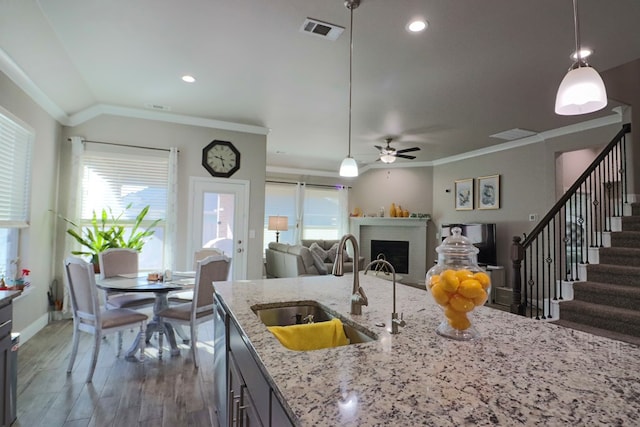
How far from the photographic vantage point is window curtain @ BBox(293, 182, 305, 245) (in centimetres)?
818

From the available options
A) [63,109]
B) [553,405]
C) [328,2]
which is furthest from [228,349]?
[63,109]

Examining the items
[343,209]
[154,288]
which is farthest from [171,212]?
[343,209]

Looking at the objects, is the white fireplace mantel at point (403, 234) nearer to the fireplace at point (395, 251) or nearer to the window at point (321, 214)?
the fireplace at point (395, 251)

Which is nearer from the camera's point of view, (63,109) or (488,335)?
(488,335)

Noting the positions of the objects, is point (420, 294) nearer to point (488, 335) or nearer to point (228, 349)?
point (488, 335)

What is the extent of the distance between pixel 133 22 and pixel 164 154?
7.64 ft

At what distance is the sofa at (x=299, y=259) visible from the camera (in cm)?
570

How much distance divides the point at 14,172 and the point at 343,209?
21.0ft

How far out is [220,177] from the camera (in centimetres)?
509

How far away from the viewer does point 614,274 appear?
11.7 ft

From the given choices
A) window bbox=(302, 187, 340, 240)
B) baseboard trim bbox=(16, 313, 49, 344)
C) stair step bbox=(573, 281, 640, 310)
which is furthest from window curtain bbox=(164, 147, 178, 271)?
stair step bbox=(573, 281, 640, 310)

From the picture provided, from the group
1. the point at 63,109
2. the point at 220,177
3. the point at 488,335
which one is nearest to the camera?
the point at 488,335

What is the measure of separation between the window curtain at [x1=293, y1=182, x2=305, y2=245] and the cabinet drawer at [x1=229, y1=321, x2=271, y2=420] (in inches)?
259

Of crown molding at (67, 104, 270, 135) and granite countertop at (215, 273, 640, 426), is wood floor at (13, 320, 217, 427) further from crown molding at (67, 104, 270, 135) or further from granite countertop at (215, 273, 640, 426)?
crown molding at (67, 104, 270, 135)
